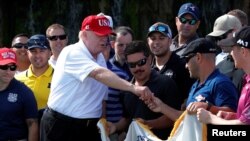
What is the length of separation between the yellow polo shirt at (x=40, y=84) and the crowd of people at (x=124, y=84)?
0.04 feet

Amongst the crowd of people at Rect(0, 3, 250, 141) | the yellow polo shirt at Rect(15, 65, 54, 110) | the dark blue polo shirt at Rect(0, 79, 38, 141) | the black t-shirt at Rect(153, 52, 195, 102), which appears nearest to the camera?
the crowd of people at Rect(0, 3, 250, 141)

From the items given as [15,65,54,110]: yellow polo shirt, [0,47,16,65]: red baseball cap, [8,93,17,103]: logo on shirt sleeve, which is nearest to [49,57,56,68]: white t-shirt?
[15,65,54,110]: yellow polo shirt

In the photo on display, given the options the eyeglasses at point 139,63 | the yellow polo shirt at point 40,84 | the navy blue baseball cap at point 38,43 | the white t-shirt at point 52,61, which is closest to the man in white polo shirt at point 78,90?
the eyeglasses at point 139,63

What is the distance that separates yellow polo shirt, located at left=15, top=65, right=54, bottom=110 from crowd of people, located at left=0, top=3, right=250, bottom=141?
0.01 m

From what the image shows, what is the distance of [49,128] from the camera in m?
6.19

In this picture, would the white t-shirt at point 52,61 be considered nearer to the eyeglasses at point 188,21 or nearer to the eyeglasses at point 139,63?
the eyeglasses at point 188,21

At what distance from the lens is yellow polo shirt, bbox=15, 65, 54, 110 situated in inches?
288

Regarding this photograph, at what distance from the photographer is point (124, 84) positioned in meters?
5.78

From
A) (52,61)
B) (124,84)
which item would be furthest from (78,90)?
(52,61)

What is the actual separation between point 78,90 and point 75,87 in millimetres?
42

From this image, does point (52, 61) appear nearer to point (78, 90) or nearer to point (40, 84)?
point (40, 84)

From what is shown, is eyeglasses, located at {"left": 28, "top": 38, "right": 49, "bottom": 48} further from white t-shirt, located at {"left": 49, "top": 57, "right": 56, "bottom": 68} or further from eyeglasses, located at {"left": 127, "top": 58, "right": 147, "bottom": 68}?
eyeglasses, located at {"left": 127, "top": 58, "right": 147, "bottom": 68}

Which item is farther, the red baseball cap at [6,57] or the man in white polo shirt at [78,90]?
the red baseball cap at [6,57]

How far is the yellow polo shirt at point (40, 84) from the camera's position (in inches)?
288
